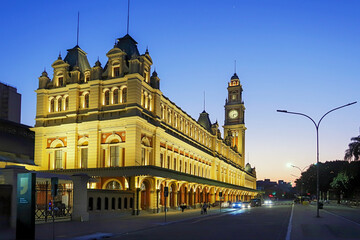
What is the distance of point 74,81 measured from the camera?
5022 centimetres

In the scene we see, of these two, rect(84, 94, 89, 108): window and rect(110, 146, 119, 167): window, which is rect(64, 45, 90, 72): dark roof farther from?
rect(110, 146, 119, 167): window

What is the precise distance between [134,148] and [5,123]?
2446 centimetres

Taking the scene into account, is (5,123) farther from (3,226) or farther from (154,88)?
(3,226)

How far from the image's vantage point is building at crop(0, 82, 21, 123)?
109m

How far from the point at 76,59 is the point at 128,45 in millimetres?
7565

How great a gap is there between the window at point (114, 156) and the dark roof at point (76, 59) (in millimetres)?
12722

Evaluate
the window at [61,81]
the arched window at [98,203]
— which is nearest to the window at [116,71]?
the window at [61,81]

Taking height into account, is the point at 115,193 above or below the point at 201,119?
below

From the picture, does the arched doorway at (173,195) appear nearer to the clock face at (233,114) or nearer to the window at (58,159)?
the window at (58,159)

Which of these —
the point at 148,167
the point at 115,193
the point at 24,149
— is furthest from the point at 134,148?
the point at 24,149

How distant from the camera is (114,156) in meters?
46.4

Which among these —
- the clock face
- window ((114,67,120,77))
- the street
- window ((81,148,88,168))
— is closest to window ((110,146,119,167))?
window ((81,148,88,168))

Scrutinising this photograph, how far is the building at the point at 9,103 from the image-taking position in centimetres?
10900

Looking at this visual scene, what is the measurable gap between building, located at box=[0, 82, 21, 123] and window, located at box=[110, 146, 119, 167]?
237 ft
